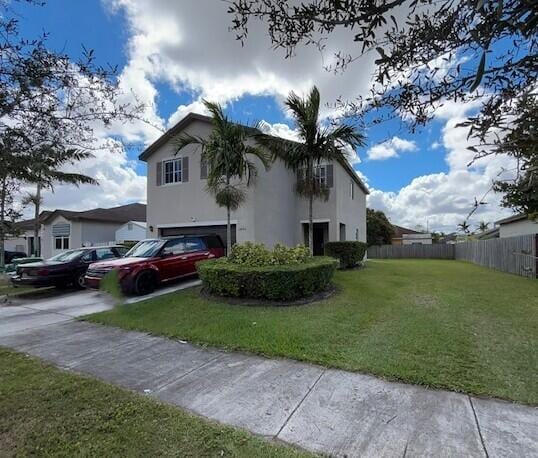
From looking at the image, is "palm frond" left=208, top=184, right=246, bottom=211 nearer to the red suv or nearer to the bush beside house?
the red suv

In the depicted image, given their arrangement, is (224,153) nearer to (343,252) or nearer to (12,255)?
(343,252)

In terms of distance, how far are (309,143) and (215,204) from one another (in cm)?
486

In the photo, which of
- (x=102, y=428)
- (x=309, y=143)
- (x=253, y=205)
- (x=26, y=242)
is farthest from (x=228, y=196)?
(x=26, y=242)

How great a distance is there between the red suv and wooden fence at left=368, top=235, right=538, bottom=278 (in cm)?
930

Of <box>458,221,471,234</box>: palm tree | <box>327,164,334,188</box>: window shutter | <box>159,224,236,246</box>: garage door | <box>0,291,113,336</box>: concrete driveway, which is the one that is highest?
<box>327,164,334,188</box>: window shutter

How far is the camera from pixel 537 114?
1.81 meters

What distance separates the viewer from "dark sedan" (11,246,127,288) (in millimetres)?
12071

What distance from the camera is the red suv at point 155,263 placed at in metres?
10.6

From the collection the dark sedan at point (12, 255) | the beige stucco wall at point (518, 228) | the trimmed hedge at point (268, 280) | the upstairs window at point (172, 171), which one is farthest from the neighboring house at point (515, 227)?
the dark sedan at point (12, 255)

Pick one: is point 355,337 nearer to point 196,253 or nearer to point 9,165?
point 9,165

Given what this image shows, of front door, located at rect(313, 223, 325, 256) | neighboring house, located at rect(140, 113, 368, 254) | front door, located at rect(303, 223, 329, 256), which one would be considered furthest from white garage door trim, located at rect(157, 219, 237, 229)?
front door, located at rect(313, 223, 325, 256)

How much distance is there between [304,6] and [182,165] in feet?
49.2

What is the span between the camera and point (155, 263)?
11281mm

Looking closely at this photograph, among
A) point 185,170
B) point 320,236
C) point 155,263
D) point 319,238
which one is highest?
point 185,170
